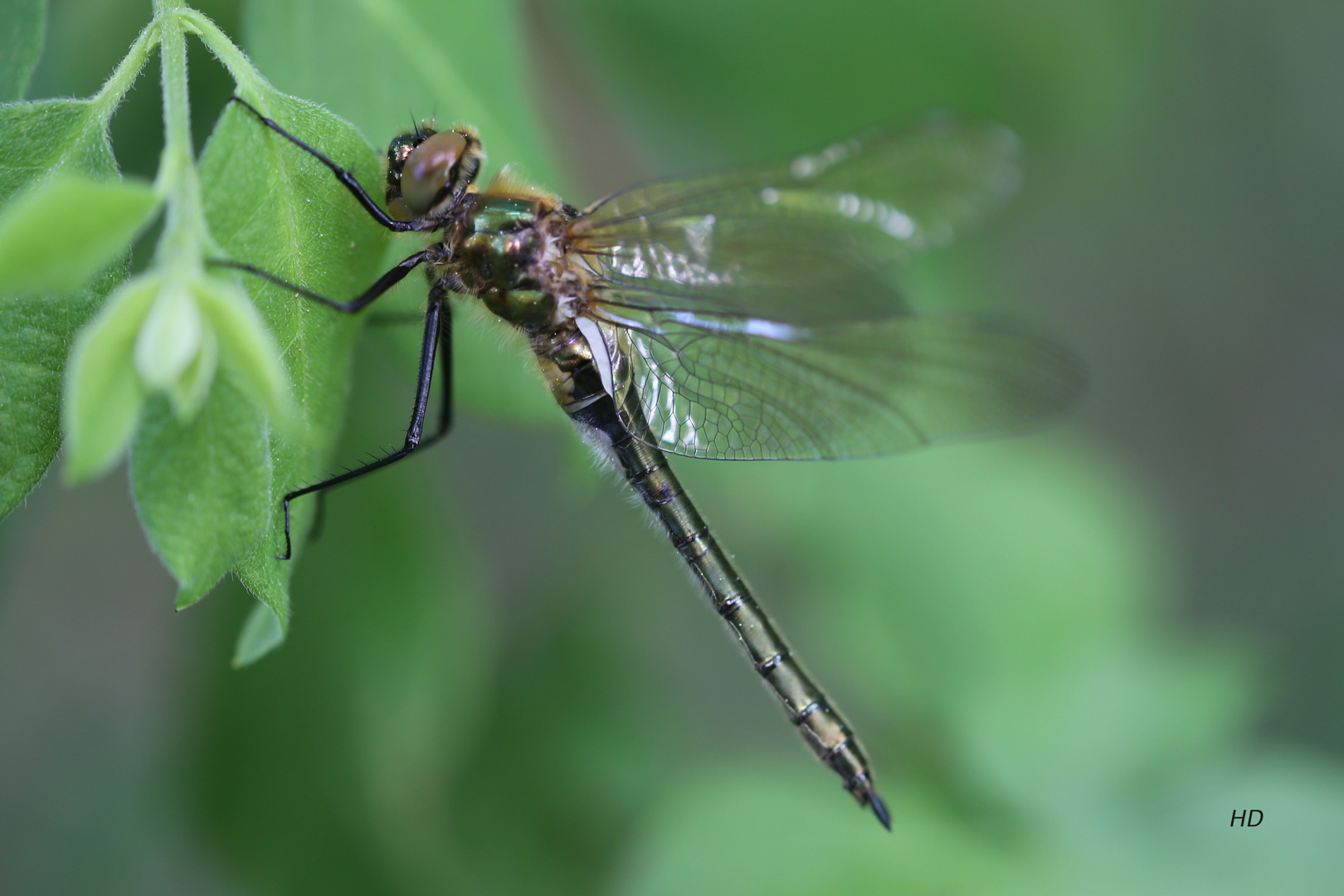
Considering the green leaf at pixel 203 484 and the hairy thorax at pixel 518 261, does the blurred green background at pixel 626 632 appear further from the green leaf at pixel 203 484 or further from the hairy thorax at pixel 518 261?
the green leaf at pixel 203 484

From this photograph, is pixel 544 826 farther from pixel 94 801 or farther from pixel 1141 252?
pixel 1141 252

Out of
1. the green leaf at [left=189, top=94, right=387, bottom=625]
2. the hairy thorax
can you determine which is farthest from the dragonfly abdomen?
the green leaf at [left=189, top=94, right=387, bottom=625]

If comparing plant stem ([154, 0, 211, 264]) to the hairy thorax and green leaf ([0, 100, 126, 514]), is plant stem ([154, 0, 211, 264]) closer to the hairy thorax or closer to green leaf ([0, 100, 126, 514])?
green leaf ([0, 100, 126, 514])

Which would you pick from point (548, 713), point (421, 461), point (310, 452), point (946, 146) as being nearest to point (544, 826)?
point (548, 713)

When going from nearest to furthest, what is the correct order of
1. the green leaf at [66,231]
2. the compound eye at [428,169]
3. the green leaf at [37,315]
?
the green leaf at [66,231]
the green leaf at [37,315]
the compound eye at [428,169]

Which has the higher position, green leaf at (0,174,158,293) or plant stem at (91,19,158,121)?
plant stem at (91,19,158,121)

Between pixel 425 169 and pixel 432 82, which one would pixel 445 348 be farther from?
pixel 432 82

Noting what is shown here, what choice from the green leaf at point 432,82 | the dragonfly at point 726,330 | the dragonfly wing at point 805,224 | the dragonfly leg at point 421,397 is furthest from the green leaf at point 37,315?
the dragonfly wing at point 805,224
